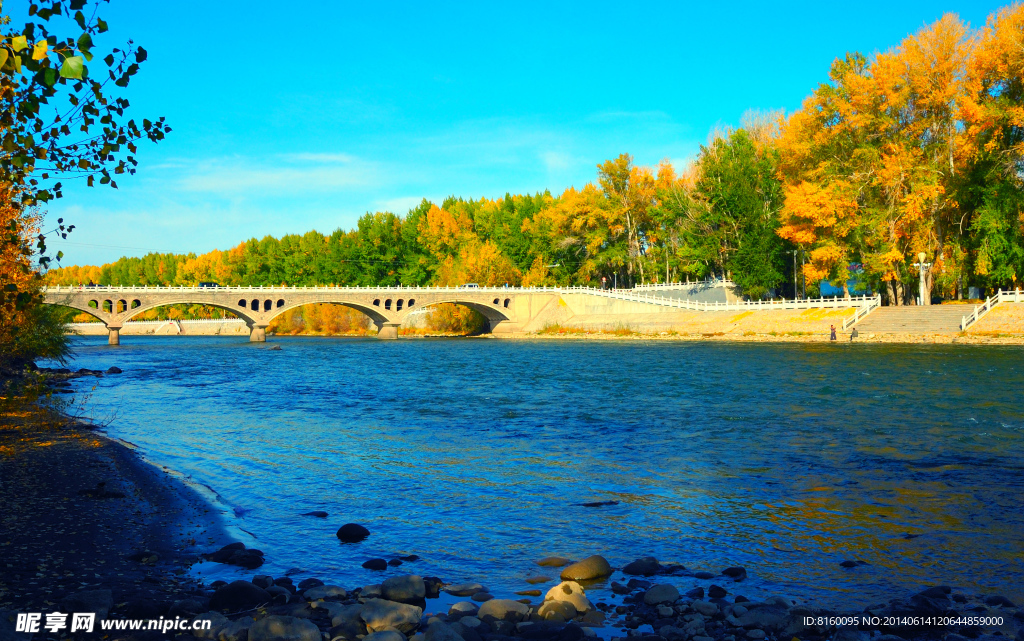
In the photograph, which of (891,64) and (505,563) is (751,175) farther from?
(505,563)

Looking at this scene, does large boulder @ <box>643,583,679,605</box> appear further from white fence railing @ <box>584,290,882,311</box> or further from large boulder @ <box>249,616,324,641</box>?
white fence railing @ <box>584,290,882,311</box>

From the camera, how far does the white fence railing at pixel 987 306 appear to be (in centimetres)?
5366

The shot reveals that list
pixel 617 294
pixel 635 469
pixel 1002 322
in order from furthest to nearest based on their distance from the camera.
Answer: pixel 617 294, pixel 1002 322, pixel 635 469

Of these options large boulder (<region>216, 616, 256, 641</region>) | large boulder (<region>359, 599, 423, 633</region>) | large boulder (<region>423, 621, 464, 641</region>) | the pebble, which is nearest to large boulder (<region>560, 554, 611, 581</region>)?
the pebble

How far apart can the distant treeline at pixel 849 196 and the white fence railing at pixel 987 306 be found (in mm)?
1561

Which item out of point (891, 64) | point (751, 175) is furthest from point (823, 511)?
point (751, 175)

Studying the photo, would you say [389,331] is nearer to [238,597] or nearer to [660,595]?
[238,597]

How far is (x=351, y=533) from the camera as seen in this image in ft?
38.6

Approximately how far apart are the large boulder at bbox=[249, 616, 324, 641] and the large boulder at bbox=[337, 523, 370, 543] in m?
4.43

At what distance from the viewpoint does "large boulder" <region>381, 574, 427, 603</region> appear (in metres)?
8.77

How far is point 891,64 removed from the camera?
190 feet

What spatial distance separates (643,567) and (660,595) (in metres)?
1.38

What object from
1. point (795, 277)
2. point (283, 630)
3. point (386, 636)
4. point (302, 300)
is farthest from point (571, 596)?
point (302, 300)

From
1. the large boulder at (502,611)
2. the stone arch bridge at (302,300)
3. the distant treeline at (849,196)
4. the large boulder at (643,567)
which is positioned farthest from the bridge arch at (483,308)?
the large boulder at (502,611)
